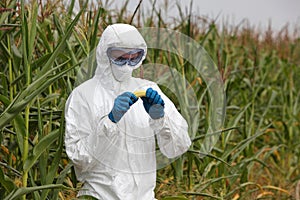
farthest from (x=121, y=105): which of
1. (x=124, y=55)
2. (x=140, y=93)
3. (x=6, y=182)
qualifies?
(x=6, y=182)

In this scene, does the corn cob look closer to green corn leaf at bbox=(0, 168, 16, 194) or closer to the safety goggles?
the safety goggles

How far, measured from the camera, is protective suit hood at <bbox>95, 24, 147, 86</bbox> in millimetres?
2951

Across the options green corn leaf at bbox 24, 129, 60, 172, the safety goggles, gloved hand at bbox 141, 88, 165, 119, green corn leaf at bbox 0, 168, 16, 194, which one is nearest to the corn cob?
gloved hand at bbox 141, 88, 165, 119

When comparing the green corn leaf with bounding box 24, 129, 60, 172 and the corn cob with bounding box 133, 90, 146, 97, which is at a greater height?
the corn cob with bounding box 133, 90, 146, 97

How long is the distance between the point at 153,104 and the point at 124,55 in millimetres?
238

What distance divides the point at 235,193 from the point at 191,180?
28.8 inches

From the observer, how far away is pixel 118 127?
9.68ft

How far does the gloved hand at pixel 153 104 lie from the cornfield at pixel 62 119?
1.19 ft

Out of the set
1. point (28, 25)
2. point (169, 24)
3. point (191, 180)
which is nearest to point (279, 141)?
point (169, 24)

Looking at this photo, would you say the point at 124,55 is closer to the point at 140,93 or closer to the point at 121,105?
the point at 140,93

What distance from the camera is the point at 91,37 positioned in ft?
12.7

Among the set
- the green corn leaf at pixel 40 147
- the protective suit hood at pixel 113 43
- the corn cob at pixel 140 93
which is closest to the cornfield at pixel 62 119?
the green corn leaf at pixel 40 147

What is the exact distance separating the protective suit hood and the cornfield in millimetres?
140

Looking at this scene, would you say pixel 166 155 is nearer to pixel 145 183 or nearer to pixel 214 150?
pixel 145 183
